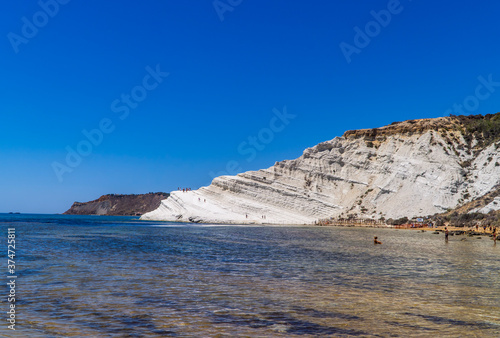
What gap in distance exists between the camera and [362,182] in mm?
87625

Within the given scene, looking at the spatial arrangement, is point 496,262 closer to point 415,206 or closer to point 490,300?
point 490,300

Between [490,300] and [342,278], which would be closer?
[490,300]

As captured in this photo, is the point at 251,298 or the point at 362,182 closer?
the point at 251,298

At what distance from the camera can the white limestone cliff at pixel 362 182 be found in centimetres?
7481

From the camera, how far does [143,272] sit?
1695 centimetres

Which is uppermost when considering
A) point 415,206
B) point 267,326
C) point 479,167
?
point 479,167

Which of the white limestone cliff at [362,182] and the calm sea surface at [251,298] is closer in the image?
the calm sea surface at [251,298]

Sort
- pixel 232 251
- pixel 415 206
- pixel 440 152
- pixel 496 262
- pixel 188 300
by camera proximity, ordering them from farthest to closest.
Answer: pixel 440 152
pixel 415 206
pixel 232 251
pixel 496 262
pixel 188 300

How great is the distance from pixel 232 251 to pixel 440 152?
6655 centimetres

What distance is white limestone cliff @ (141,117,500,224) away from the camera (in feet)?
245

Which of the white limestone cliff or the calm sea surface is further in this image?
the white limestone cliff

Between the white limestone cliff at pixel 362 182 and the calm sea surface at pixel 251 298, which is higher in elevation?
the white limestone cliff at pixel 362 182

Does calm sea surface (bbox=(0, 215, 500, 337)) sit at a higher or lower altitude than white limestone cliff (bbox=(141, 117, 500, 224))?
lower

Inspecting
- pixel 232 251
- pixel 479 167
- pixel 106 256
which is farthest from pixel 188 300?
pixel 479 167
